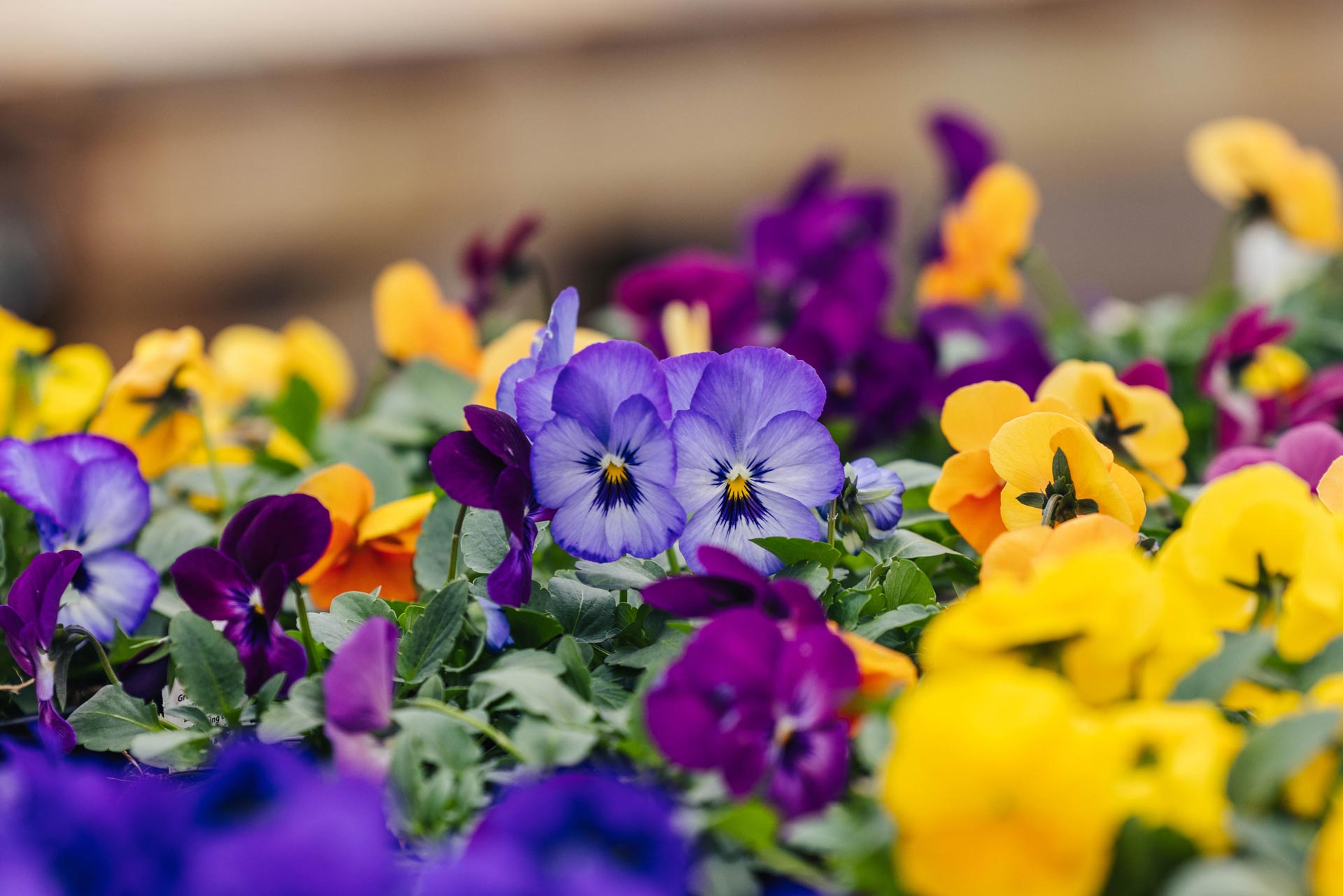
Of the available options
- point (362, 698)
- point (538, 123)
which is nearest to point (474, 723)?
point (362, 698)

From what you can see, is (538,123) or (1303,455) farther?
(538,123)

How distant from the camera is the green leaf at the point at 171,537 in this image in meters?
0.54

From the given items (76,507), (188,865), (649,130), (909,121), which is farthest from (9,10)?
(188,865)

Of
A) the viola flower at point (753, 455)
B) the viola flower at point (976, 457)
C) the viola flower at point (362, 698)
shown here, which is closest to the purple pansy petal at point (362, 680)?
the viola flower at point (362, 698)

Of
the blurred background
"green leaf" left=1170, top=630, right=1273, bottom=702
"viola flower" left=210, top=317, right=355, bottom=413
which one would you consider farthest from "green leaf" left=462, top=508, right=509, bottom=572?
the blurred background

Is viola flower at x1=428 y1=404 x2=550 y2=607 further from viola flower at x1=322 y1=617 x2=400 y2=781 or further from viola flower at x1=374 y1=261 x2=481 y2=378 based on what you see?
viola flower at x1=374 y1=261 x2=481 y2=378

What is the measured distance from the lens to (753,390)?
1.21ft

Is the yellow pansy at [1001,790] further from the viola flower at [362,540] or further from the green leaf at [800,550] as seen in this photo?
the viola flower at [362,540]

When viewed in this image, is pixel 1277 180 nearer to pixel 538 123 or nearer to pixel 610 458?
pixel 610 458

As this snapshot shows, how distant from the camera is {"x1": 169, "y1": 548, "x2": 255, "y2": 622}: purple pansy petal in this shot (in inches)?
15.2

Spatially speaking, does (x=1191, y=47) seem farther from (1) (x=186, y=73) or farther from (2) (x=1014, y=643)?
(2) (x=1014, y=643)

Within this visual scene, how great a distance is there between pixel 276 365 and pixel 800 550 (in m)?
0.74

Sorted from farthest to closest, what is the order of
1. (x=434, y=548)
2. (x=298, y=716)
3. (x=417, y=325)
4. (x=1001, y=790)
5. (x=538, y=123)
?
(x=538, y=123) → (x=417, y=325) → (x=434, y=548) → (x=298, y=716) → (x=1001, y=790)

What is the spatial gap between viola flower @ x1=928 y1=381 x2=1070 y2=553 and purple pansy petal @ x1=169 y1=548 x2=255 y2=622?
247 millimetres
